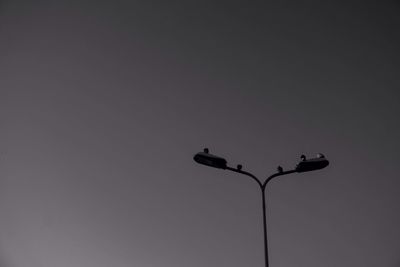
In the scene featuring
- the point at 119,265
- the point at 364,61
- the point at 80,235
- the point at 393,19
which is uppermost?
the point at 393,19

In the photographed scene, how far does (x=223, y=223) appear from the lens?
17.6ft

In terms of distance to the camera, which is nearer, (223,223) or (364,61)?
(364,61)

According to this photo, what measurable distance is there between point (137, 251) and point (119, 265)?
0.37 meters

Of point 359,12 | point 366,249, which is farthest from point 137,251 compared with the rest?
point 359,12

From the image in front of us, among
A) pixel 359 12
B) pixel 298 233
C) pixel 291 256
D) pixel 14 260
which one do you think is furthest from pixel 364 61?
pixel 14 260

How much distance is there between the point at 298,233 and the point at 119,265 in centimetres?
299

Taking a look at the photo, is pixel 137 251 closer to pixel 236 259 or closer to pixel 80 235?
pixel 80 235

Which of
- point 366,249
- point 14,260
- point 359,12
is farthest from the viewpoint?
point 14,260

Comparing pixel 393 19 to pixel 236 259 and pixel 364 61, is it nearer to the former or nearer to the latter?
pixel 364 61

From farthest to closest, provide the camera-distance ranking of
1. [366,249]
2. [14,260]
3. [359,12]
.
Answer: [14,260] → [366,249] → [359,12]

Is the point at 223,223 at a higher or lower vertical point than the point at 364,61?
lower

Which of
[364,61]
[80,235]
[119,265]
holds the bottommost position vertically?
[119,265]

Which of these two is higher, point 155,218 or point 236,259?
point 155,218

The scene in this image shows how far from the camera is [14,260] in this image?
565 centimetres
